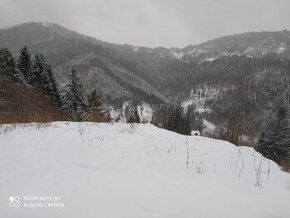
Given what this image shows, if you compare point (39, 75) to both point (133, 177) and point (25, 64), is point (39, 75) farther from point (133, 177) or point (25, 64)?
point (133, 177)

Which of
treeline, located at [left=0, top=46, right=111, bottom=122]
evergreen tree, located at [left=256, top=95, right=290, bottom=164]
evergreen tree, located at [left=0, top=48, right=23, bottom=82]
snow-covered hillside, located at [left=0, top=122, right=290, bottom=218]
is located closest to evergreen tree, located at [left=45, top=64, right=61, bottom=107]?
treeline, located at [left=0, top=46, right=111, bottom=122]

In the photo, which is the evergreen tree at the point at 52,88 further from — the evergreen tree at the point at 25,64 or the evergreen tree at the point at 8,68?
the evergreen tree at the point at 8,68

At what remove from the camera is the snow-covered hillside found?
11.0 ft

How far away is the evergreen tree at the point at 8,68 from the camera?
23789 millimetres

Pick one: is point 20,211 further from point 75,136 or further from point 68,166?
point 75,136

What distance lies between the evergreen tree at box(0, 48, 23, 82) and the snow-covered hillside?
19.0 meters

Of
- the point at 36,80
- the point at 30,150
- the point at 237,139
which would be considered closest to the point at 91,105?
the point at 36,80

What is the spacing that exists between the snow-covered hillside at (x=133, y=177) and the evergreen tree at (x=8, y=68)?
62.4 ft

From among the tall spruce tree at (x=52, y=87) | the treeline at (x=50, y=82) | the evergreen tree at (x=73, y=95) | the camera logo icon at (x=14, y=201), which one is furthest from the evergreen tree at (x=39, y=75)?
the camera logo icon at (x=14, y=201)

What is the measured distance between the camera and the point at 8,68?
83.1ft

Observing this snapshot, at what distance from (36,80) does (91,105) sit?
7.72m

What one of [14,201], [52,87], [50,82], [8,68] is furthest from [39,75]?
[14,201]

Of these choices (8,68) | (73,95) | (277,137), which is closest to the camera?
(8,68)

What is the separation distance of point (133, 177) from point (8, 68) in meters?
25.0
